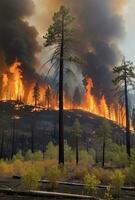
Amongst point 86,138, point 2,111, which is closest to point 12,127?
point 2,111

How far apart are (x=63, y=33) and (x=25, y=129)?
131m

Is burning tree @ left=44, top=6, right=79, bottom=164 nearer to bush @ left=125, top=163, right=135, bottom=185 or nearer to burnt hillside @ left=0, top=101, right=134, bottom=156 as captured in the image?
bush @ left=125, top=163, right=135, bottom=185

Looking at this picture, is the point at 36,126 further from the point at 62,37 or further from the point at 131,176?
the point at 131,176

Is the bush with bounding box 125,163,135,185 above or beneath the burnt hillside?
beneath

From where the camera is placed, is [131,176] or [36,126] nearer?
[131,176]

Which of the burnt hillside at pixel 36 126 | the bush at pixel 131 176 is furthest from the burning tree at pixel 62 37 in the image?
the burnt hillside at pixel 36 126

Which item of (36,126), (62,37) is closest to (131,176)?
(62,37)

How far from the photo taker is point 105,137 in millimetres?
75375

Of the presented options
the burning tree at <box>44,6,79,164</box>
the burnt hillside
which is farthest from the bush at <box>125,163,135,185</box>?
the burnt hillside

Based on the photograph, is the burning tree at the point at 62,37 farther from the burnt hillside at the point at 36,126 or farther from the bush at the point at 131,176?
the burnt hillside at the point at 36,126

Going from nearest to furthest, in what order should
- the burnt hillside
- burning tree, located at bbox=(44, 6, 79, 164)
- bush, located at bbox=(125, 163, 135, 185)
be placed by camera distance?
1. bush, located at bbox=(125, 163, 135, 185)
2. burning tree, located at bbox=(44, 6, 79, 164)
3. the burnt hillside

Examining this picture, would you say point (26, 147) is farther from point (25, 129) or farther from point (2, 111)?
point (2, 111)

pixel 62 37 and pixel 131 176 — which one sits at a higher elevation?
pixel 62 37

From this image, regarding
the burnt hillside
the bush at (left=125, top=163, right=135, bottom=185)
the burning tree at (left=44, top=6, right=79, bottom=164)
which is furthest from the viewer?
the burnt hillside
